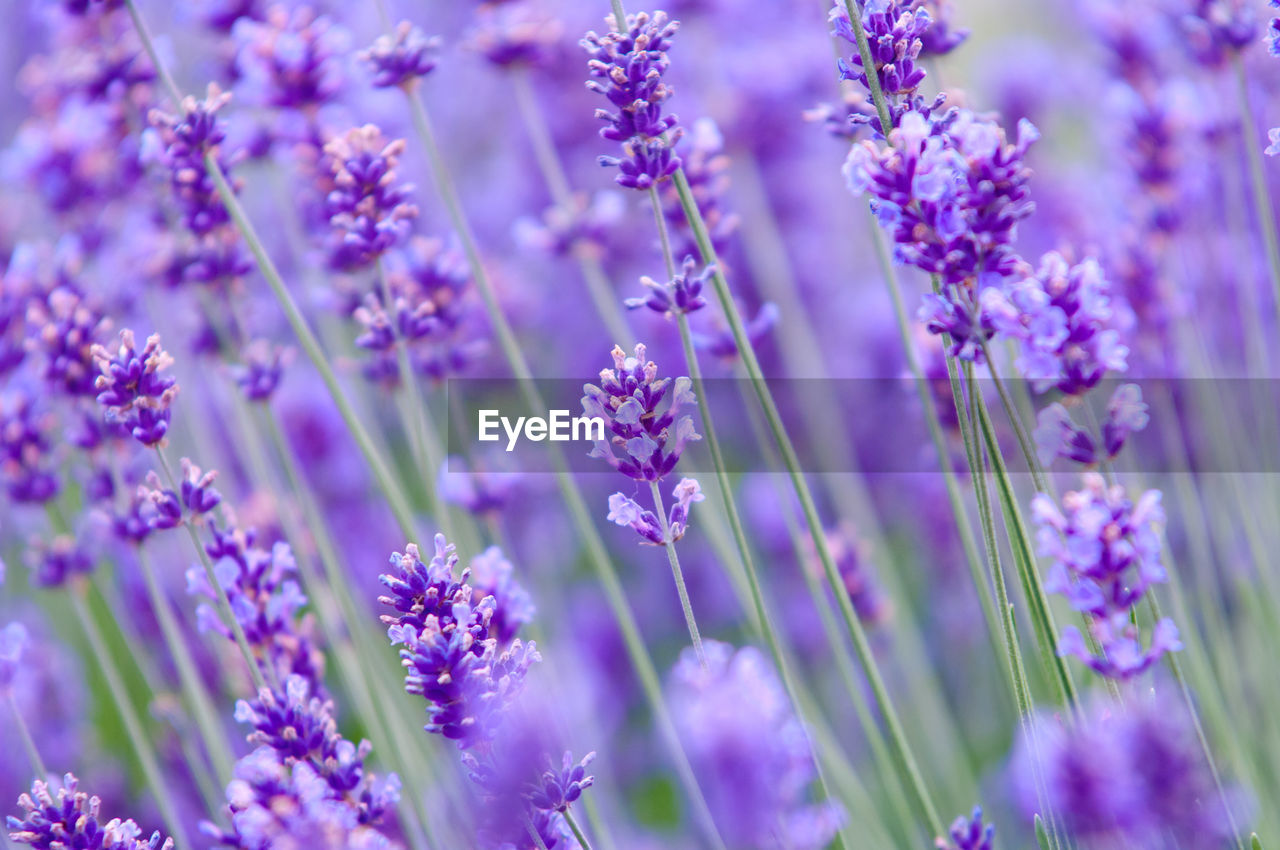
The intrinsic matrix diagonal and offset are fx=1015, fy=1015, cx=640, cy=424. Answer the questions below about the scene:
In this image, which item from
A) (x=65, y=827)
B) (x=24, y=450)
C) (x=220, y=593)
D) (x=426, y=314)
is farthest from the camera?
(x=24, y=450)

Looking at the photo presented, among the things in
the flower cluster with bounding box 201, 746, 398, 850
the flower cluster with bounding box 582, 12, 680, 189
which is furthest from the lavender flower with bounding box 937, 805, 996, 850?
the flower cluster with bounding box 582, 12, 680, 189

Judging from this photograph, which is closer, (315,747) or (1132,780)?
(1132,780)

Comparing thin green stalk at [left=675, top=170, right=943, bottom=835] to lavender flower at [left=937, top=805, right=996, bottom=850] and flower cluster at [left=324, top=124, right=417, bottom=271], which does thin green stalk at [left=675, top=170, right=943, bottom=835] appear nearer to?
lavender flower at [left=937, top=805, right=996, bottom=850]

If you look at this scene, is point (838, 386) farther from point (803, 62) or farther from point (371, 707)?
point (371, 707)

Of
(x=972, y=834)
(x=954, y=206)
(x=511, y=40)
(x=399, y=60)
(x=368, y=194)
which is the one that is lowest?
(x=972, y=834)

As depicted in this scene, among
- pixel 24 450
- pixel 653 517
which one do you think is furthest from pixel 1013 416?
pixel 24 450

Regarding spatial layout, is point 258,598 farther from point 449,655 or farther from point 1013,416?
point 1013,416

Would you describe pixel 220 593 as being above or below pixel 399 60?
below

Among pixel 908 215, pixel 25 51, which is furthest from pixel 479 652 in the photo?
pixel 25 51
